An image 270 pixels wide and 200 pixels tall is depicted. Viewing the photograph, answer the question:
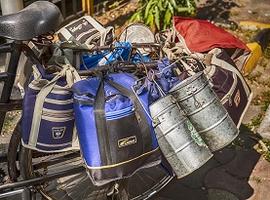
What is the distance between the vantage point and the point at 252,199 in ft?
14.0

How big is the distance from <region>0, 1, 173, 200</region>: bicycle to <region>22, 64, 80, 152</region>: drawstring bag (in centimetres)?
18

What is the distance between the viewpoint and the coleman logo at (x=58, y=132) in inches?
126

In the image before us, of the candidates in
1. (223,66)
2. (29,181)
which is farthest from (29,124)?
(223,66)

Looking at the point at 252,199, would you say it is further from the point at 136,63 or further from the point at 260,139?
the point at 136,63

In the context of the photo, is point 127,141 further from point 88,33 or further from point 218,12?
point 218,12

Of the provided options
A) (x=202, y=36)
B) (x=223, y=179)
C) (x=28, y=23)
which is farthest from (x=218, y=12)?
(x=28, y=23)

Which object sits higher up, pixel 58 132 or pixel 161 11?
pixel 58 132

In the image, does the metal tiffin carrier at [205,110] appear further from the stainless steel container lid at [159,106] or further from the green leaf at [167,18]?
the green leaf at [167,18]

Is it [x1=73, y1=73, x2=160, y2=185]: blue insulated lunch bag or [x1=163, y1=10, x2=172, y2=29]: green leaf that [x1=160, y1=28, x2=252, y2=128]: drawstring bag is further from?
[x1=163, y1=10, x2=172, y2=29]: green leaf

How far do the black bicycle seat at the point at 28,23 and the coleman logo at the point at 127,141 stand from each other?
0.82 metres

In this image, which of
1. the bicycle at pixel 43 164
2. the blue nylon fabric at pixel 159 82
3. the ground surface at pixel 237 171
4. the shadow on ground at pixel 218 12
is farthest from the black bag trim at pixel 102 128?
the shadow on ground at pixel 218 12

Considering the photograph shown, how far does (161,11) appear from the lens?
5.82m

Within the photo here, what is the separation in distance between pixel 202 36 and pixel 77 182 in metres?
1.51

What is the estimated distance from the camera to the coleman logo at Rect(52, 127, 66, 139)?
320 centimetres
